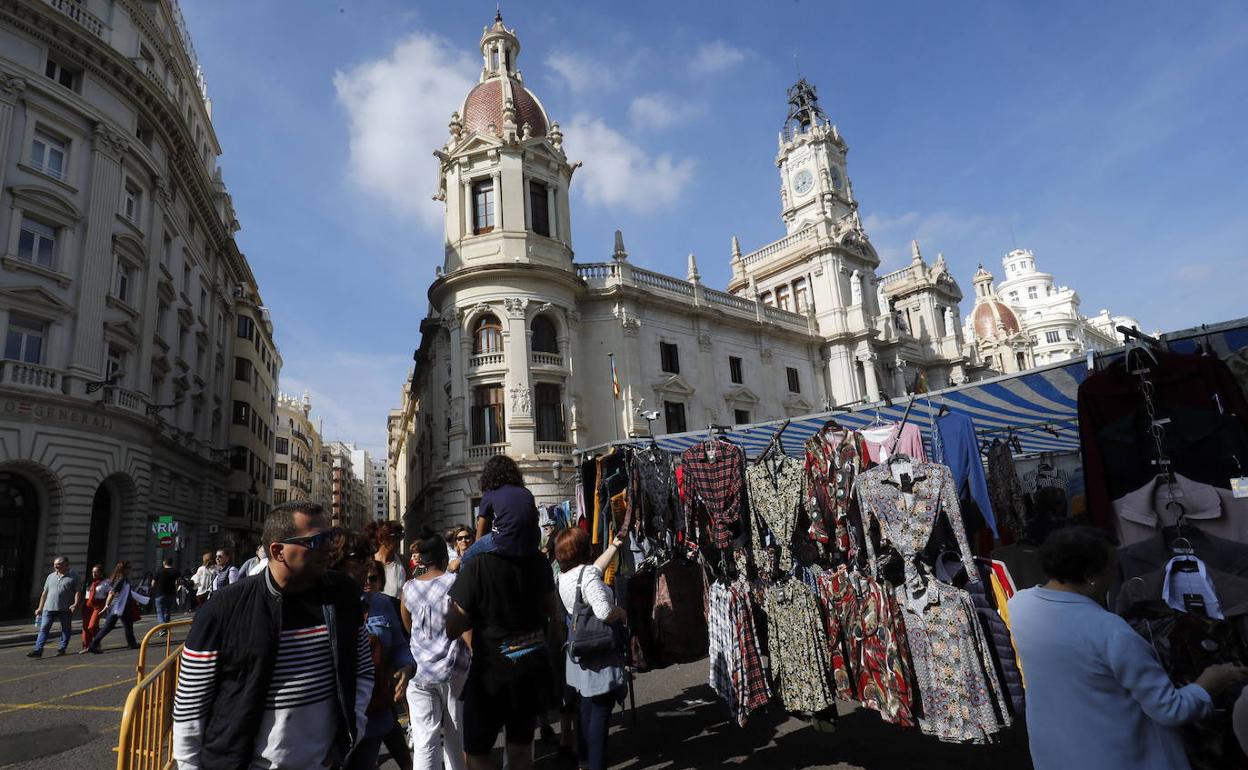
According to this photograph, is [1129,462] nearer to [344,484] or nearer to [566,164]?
[566,164]

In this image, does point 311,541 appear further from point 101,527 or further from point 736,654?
point 101,527

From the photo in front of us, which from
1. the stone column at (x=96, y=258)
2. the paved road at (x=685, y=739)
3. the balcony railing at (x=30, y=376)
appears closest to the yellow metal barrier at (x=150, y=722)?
the paved road at (x=685, y=739)

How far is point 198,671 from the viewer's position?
2.59m

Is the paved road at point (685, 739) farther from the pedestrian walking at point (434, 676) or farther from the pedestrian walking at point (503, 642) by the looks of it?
the pedestrian walking at point (503, 642)

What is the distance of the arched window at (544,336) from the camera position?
25656mm

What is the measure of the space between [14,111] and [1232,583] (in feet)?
93.8

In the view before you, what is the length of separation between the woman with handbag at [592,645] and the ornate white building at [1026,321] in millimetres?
49634

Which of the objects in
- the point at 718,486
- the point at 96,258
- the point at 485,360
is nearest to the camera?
the point at 718,486

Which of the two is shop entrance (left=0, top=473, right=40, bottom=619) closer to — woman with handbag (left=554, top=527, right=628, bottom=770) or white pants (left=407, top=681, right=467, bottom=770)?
white pants (left=407, top=681, right=467, bottom=770)

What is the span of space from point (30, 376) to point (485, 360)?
522 inches

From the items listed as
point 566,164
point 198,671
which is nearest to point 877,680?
point 198,671

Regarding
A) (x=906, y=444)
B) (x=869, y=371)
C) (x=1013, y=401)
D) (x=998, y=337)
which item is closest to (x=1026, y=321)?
(x=998, y=337)

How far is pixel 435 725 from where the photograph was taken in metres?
4.55

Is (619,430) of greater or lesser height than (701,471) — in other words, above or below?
above
